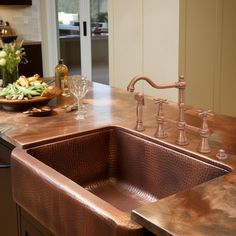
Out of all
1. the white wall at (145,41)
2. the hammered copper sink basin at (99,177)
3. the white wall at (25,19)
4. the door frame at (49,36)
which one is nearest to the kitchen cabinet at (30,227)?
the hammered copper sink basin at (99,177)

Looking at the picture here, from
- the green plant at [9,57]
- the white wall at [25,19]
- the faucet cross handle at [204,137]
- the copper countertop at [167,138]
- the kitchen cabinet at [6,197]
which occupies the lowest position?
the kitchen cabinet at [6,197]

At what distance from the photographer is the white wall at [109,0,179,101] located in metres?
3.60

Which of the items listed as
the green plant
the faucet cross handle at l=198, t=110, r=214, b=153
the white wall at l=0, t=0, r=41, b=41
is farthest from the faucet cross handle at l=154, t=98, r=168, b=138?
the white wall at l=0, t=0, r=41, b=41

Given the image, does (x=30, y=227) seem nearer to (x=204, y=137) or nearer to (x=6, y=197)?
(x=6, y=197)

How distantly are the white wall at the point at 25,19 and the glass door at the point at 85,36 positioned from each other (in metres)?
0.37

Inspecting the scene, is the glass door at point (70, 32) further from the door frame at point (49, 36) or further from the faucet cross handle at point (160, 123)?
the faucet cross handle at point (160, 123)

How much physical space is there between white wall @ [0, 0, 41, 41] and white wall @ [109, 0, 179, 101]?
198 cm

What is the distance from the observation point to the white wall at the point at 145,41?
360 cm

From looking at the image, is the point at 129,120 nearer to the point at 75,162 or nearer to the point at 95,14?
the point at 75,162

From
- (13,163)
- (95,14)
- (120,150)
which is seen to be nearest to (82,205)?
(13,163)

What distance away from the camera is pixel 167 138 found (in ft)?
5.16

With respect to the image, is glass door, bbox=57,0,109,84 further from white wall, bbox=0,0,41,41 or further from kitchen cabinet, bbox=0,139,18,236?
kitchen cabinet, bbox=0,139,18,236

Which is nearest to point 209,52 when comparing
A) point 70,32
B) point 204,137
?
point 70,32

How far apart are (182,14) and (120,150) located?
2.07 metres
